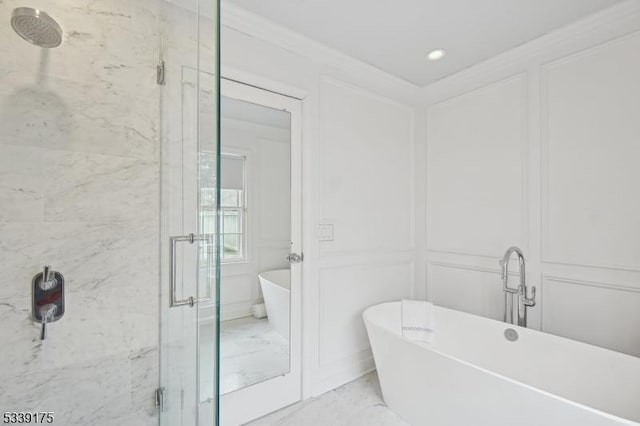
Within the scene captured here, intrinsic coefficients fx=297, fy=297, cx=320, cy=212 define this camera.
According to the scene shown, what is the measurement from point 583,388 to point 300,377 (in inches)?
66.2

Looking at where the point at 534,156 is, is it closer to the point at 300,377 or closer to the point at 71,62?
the point at 300,377

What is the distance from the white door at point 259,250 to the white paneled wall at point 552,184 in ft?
4.93

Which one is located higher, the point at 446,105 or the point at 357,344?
the point at 446,105

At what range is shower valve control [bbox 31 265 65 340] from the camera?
1319 mm

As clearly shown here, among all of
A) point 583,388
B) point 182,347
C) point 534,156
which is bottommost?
point 583,388

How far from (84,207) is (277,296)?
1.24 meters

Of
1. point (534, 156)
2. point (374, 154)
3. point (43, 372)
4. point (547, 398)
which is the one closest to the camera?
point (547, 398)

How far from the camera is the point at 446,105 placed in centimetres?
281

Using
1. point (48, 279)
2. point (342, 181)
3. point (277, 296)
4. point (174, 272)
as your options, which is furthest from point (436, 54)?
point (48, 279)

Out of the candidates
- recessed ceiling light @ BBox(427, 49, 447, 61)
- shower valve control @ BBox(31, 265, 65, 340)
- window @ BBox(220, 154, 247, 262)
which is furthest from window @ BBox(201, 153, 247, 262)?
recessed ceiling light @ BBox(427, 49, 447, 61)

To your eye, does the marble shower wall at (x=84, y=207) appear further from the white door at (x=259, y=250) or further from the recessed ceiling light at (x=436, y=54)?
the recessed ceiling light at (x=436, y=54)

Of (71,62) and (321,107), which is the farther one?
(321,107)

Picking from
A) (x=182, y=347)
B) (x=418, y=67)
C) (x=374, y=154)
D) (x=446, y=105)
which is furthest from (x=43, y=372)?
(x=446, y=105)

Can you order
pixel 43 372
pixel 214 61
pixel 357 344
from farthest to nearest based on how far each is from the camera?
pixel 357 344 < pixel 43 372 < pixel 214 61
